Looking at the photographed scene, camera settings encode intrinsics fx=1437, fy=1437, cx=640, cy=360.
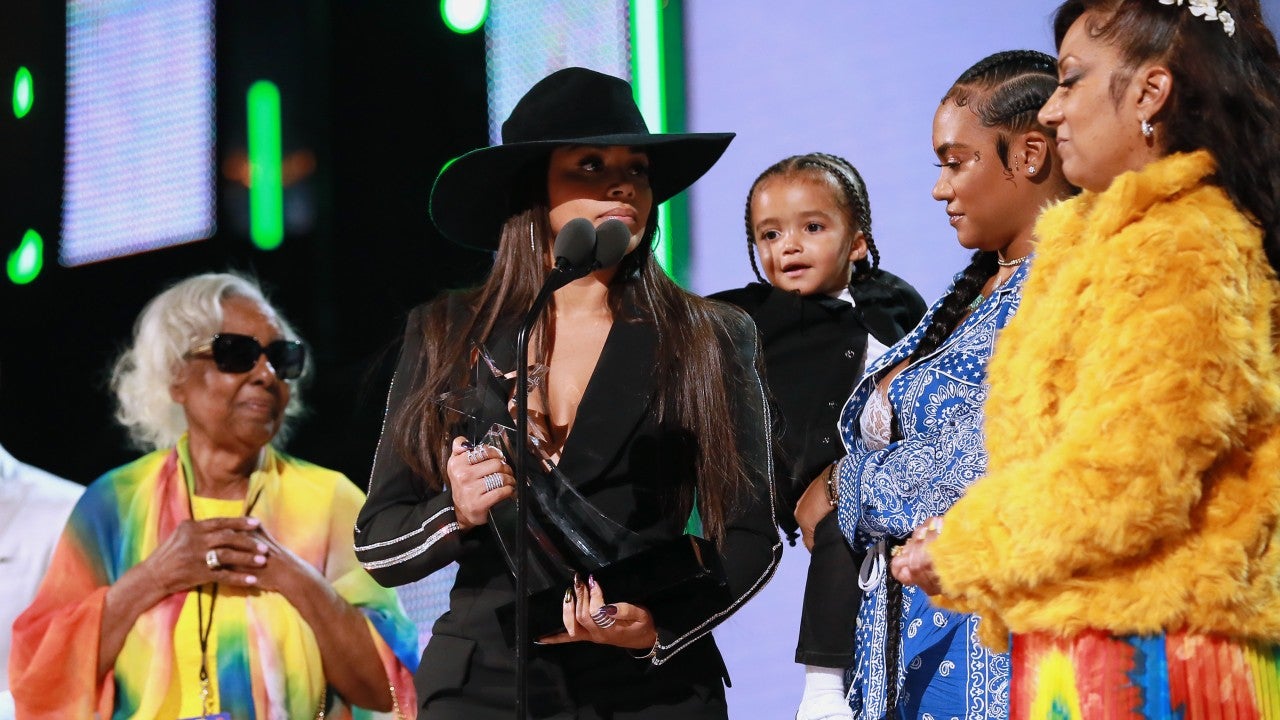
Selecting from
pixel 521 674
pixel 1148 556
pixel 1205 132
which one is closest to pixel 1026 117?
pixel 1205 132

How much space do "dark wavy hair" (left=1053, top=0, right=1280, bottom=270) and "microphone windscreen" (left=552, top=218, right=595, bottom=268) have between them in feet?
2.53

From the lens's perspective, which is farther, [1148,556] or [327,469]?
[327,469]

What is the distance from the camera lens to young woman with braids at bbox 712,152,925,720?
108 inches

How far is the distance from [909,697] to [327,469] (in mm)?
2244

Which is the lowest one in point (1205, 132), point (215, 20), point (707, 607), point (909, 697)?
point (909, 697)

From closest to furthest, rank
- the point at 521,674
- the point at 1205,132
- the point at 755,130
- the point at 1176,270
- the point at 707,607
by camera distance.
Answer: the point at 1176,270, the point at 1205,132, the point at 521,674, the point at 707,607, the point at 755,130

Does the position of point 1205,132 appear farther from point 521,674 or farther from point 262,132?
point 262,132

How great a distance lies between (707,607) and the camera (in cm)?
228

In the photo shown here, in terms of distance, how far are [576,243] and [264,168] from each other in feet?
8.60

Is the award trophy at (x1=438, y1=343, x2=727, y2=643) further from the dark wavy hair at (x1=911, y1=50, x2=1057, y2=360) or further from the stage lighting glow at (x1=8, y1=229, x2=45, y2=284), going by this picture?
the stage lighting glow at (x1=8, y1=229, x2=45, y2=284)

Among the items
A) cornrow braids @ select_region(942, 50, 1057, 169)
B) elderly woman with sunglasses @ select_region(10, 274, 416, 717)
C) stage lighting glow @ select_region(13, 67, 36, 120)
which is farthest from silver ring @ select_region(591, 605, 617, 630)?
stage lighting glow @ select_region(13, 67, 36, 120)

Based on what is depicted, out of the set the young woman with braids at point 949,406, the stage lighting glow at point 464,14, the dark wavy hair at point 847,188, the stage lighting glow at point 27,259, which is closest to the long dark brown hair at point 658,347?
the young woman with braids at point 949,406

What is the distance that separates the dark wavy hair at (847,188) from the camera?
3.22m

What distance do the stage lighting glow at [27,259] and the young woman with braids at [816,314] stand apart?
2616mm
